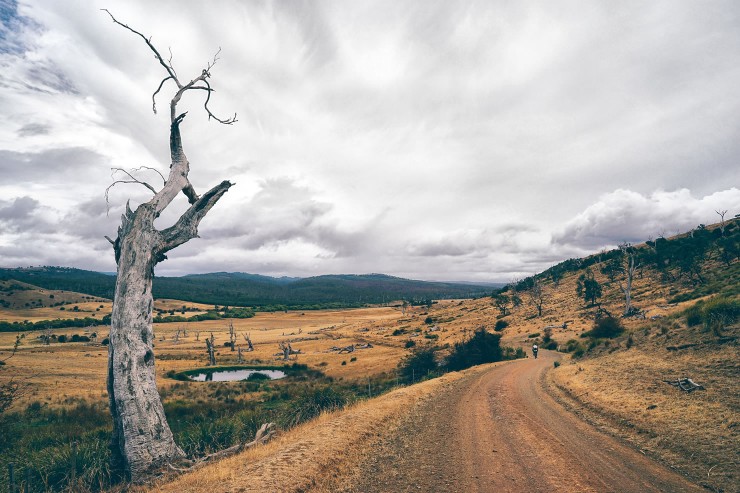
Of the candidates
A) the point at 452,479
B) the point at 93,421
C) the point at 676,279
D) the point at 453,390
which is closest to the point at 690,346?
the point at 453,390

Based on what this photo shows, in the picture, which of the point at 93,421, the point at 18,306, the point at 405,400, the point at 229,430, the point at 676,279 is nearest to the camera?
the point at 229,430

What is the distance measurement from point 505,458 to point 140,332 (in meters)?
10.7

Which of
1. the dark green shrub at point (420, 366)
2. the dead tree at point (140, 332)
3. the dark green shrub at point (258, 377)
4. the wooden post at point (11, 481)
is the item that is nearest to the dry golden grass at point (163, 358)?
the dark green shrub at point (420, 366)

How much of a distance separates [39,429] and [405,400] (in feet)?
68.4

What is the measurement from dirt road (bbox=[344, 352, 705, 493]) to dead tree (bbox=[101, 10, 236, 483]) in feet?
18.1

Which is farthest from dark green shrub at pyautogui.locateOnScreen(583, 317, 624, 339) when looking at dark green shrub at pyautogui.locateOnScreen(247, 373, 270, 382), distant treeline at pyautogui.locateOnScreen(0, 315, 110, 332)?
distant treeline at pyautogui.locateOnScreen(0, 315, 110, 332)

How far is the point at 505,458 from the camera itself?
32.1ft

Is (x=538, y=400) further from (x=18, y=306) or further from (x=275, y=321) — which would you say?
(x=18, y=306)

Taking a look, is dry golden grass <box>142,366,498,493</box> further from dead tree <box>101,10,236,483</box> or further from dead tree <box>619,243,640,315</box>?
dead tree <box>619,243,640,315</box>

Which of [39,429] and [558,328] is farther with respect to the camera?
[558,328]

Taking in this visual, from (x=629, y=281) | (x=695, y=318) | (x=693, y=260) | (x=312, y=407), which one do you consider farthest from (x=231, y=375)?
(x=693, y=260)

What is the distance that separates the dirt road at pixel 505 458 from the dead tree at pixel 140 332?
5.51 metres

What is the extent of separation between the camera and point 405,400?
53.7 ft

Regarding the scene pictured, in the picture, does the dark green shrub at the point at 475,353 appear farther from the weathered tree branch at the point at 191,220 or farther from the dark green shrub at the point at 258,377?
the weathered tree branch at the point at 191,220
